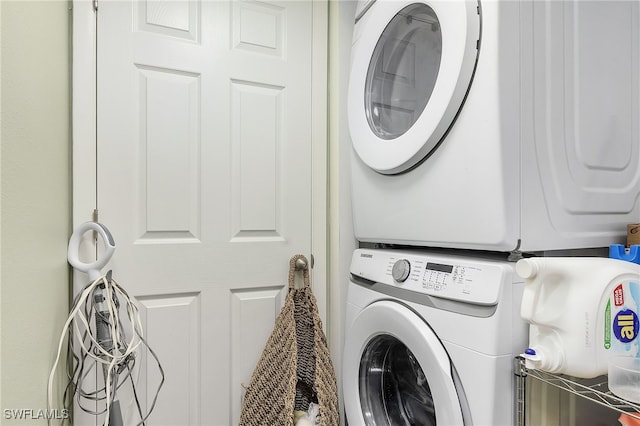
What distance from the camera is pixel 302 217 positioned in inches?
58.9

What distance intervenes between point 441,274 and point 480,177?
0.26 metres

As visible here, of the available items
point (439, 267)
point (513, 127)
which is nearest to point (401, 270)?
point (439, 267)

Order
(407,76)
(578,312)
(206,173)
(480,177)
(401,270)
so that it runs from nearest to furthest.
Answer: (578,312), (480,177), (401,270), (407,76), (206,173)

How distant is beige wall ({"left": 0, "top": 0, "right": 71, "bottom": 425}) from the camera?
2.44ft

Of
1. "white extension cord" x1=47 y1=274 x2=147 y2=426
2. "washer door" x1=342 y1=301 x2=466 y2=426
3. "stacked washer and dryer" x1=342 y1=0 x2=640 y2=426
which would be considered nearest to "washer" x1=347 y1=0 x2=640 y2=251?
"stacked washer and dryer" x1=342 y1=0 x2=640 y2=426

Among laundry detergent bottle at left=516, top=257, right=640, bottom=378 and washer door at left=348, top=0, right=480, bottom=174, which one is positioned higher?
washer door at left=348, top=0, right=480, bottom=174

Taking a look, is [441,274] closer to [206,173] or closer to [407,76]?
[407,76]

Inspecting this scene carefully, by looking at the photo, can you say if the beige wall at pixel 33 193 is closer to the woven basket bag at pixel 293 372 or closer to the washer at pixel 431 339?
the woven basket bag at pixel 293 372

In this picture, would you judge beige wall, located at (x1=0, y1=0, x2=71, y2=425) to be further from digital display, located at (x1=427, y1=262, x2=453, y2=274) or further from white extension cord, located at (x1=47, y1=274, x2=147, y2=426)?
digital display, located at (x1=427, y1=262, x2=453, y2=274)

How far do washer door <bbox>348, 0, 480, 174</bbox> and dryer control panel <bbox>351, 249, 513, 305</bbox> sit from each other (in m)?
0.27

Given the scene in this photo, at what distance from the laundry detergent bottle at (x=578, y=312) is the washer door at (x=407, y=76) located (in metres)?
0.41

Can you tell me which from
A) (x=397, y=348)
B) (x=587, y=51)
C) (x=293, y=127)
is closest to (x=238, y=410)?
(x=397, y=348)

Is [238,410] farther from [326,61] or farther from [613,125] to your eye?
[613,125]

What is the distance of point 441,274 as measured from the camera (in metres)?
0.97
